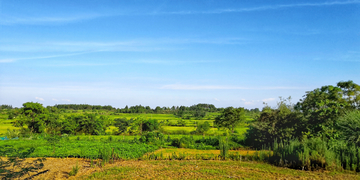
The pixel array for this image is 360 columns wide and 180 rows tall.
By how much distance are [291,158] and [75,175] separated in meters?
→ 11.2

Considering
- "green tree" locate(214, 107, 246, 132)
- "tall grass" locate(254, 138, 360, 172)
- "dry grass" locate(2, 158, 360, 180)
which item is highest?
"green tree" locate(214, 107, 246, 132)

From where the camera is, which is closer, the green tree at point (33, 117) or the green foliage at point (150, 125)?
the green tree at point (33, 117)

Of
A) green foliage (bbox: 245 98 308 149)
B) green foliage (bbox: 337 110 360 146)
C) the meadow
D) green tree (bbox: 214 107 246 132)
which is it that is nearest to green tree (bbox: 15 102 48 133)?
the meadow

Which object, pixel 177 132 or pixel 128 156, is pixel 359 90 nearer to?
pixel 128 156

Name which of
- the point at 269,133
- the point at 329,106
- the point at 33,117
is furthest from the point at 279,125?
the point at 33,117

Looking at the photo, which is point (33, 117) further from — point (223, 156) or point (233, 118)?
point (223, 156)

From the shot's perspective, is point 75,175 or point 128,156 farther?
point 128,156

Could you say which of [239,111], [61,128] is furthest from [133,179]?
[61,128]

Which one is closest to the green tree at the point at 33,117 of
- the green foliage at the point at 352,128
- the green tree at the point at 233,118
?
the green tree at the point at 233,118

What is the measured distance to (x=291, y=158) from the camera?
41.0 feet

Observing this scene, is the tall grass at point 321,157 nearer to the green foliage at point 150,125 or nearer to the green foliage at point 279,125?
the green foliage at point 279,125

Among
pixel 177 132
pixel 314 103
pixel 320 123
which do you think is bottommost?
pixel 177 132

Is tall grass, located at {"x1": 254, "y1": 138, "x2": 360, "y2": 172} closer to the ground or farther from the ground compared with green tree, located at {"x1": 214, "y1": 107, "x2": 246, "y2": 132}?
closer to the ground

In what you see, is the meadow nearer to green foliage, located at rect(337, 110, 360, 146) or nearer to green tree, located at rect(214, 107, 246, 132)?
green foliage, located at rect(337, 110, 360, 146)
